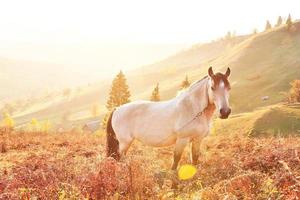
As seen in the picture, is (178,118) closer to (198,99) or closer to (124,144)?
(198,99)

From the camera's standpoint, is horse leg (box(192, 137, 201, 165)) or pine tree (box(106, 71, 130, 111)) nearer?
horse leg (box(192, 137, 201, 165))

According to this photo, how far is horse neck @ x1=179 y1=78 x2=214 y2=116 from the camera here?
11.5m

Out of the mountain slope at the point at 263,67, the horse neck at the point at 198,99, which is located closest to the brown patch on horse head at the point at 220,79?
the horse neck at the point at 198,99

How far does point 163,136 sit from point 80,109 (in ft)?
606

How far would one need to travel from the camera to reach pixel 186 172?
419 inches

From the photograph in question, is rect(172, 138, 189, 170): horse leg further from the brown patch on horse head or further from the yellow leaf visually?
Answer: the brown patch on horse head

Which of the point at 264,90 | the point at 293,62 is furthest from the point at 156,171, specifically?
the point at 293,62

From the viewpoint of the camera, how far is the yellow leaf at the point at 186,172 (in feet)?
33.1

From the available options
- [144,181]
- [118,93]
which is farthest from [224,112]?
[118,93]

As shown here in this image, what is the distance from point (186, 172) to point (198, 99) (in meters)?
2.35

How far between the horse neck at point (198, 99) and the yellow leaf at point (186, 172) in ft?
5.32

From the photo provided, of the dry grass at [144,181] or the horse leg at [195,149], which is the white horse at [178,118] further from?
the dry grass at [144,181]

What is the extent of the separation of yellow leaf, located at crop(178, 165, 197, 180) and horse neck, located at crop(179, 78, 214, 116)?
162 cm

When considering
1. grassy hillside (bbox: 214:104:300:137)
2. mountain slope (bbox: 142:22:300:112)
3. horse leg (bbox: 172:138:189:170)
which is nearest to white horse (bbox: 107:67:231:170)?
horse leg (bbox: 172:138:189:170)
